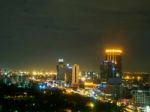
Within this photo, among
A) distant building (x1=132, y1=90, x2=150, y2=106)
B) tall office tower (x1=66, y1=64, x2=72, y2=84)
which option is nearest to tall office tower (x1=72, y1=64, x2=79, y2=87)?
tall office tower (x1=66, y1=64, x2=72, y2=84)

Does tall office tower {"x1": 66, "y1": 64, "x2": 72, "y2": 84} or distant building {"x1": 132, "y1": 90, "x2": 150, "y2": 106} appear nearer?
distant building {"x1": 132, "y1": 90, "x2": 150, "y2": 106}

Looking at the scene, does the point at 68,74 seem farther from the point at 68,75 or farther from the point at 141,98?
the point at 141,98

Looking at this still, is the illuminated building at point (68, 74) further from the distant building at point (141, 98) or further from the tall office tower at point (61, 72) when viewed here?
the distant building at point (141, 98)

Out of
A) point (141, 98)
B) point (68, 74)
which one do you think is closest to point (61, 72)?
point (68, 74)

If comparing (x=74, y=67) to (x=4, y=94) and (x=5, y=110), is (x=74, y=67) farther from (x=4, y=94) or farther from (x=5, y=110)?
(x=5, y=110)

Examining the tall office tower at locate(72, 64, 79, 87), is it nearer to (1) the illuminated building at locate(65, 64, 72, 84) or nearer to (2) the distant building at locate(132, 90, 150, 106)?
(1) the illuminated building at locate(65, 64, 72, 84)

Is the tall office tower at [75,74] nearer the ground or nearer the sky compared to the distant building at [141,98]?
nearer the sky

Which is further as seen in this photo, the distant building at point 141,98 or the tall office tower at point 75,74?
the tall office tower at point 75,74

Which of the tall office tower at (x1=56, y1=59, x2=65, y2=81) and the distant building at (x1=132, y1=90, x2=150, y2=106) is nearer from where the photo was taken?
the distant building at (x1=132, y1=90, x2=150, y2=106)

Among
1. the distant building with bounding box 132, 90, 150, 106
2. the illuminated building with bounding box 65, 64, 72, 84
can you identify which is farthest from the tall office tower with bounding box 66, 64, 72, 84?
the distant building with bounding box 132, 90, 150, 106

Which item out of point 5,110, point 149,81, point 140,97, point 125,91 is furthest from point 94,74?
point 5,110

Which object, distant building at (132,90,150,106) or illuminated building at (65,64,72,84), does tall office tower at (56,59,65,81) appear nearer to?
illuminated building at (65,64,72,84)

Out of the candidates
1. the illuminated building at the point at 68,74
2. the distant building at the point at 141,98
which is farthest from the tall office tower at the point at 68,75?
the distant building at the point at 141,98

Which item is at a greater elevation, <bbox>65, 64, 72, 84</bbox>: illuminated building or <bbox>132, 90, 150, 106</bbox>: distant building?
<bbox>65, 64, 72, 84</bbox>: illuminated building
